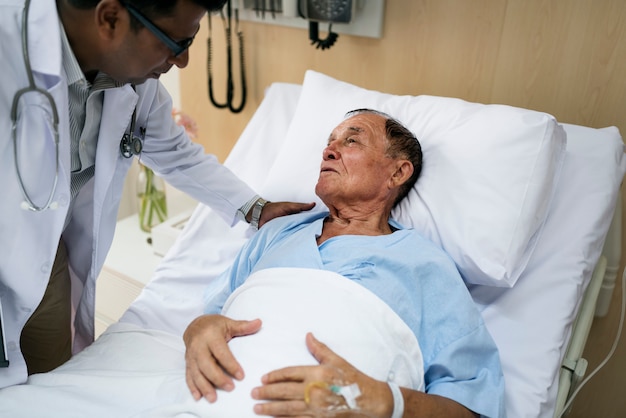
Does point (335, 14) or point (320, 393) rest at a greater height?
point (335, 14)

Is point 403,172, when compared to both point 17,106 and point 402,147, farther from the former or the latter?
point 17,106

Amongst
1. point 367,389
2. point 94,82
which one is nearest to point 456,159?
point 367,389

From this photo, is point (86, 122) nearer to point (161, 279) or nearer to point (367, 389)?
point (161, 279)

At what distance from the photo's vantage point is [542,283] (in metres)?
1.27

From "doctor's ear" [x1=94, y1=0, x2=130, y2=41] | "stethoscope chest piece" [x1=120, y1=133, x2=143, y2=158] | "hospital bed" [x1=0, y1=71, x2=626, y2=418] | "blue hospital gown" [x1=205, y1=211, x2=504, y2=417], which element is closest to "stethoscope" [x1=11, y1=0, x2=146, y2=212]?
"doctor's ear" [x1=94, y1=0, x2=130, y2=41]

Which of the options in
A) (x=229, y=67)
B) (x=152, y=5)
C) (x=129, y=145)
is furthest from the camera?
(x=229, y=67)

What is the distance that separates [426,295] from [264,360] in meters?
0.38

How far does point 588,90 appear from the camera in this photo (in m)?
1.52

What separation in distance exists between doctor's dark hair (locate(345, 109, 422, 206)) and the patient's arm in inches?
22.8

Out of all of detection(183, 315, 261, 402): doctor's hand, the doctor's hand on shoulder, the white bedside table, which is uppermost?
the doctor's hand on shoulder

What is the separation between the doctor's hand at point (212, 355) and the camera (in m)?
1.01

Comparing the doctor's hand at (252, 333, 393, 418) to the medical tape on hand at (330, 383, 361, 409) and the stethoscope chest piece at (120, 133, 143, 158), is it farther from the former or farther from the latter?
the stethoscope chest piece at (120, 133, 143, 158)

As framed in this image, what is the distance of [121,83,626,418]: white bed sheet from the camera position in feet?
3.92

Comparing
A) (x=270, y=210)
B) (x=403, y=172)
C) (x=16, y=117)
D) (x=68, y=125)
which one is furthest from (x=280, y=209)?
(x=16, y=117)
